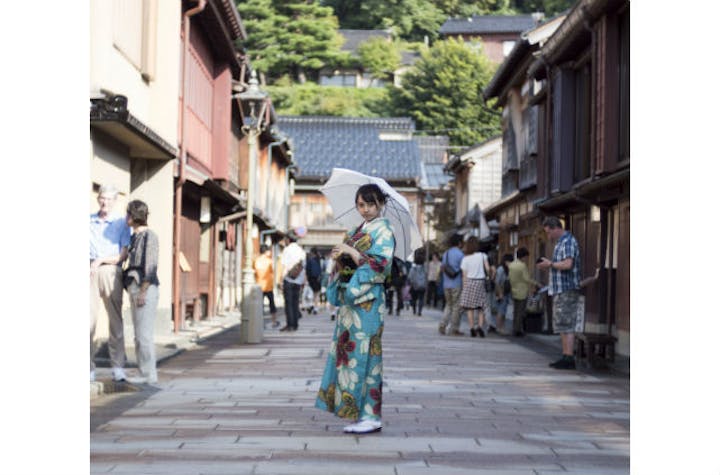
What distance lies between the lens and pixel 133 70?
16.0 meters

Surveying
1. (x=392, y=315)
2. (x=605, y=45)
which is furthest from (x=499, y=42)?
(x=605, y=45)

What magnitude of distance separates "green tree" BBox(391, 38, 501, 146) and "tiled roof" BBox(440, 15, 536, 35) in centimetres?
864

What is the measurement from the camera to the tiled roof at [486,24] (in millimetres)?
72938

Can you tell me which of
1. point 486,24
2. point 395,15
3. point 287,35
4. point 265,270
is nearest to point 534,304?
point 265,270

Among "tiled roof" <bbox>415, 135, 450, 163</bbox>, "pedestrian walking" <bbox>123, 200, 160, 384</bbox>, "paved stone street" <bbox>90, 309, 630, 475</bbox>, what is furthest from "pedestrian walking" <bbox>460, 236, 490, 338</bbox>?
"tiled roof" <bbox>415, 135, 450, 163</bbox>

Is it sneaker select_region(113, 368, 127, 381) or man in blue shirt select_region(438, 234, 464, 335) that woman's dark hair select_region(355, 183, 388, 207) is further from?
man in blue shirt select_region(438, 234, 464, 335)

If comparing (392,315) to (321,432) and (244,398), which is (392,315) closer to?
(244,398)

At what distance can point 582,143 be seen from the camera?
21797 millimetres

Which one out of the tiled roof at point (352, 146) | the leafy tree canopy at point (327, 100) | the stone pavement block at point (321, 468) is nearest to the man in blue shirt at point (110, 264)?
the stone pavement block at point (321, 468)

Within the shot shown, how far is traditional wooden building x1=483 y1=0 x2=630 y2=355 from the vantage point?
17375 millimetres

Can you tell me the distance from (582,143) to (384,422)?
14336 mm

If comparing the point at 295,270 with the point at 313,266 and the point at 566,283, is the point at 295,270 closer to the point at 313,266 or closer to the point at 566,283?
the point at 566,283

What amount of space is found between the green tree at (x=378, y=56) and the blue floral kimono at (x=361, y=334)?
65.0 metres
